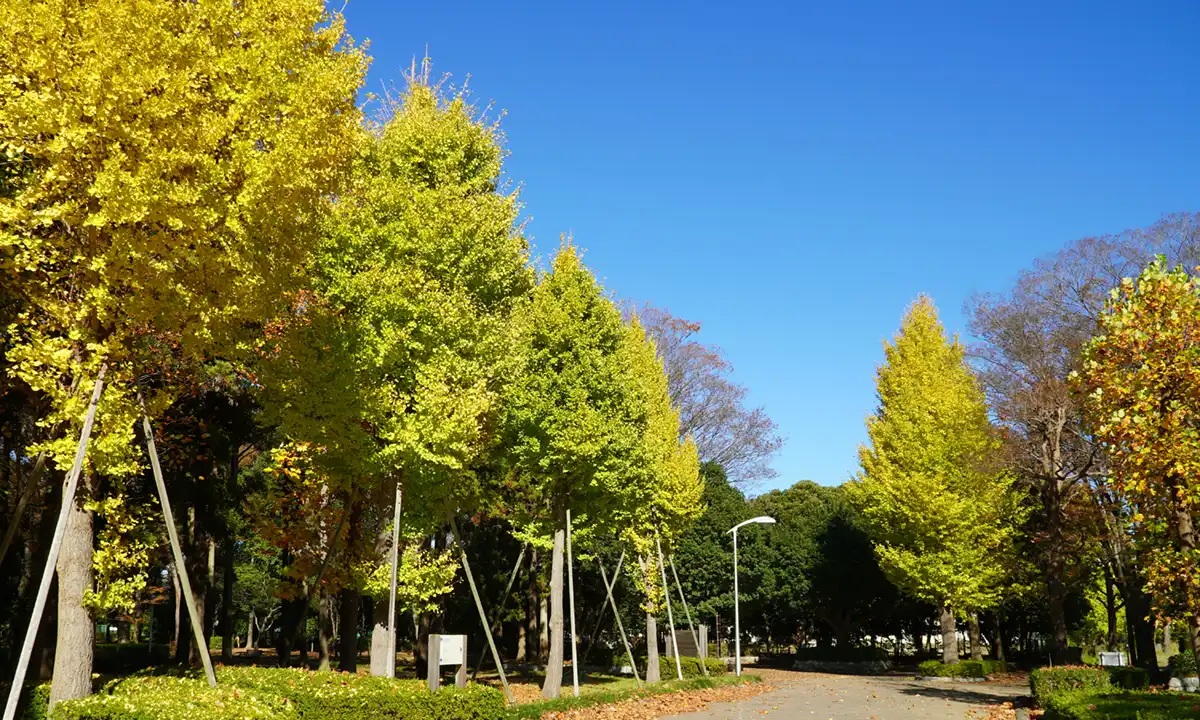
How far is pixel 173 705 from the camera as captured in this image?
9.18m

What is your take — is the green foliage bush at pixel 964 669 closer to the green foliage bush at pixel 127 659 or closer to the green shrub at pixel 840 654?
the green shrub at pixel 840 654

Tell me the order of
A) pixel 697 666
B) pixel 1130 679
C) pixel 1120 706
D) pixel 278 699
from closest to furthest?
pixel 278 699
pixel 1120 706
pixel 1130 679
pixel 697 666

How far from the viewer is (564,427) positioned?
1991cm

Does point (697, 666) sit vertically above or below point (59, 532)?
below

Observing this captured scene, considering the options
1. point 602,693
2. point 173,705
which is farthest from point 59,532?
point 602,693

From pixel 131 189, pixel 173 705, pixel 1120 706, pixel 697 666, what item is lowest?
pixel 697 666

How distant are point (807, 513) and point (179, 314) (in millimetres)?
43655

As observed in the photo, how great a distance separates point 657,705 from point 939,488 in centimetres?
1749

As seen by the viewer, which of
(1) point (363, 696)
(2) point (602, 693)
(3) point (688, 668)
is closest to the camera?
(1) point (363, 696)

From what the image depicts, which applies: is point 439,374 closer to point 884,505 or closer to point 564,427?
point 564,427

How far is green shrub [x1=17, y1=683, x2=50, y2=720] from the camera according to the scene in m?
10.5

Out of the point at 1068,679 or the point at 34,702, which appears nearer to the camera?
the point at 34,702

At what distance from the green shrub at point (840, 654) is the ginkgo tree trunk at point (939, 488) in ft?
30.0

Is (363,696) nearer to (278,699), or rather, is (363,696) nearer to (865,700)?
(278,699)
